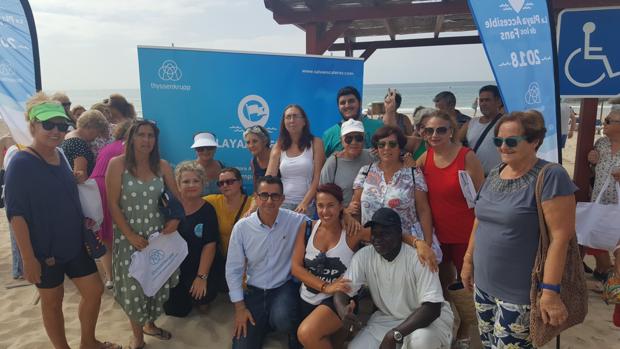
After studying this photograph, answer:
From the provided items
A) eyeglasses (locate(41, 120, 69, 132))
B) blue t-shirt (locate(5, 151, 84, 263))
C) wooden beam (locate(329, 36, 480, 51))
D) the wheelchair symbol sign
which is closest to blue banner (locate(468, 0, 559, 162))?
the wheelchair symbol sign

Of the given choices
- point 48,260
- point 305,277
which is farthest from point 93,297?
point 305,277

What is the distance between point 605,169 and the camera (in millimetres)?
3795

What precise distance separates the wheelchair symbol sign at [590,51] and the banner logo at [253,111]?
316 centimetres

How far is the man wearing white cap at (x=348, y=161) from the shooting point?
11.1ft

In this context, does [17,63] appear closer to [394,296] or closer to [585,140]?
[394,296]

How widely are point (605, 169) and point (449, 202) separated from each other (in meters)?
1.96

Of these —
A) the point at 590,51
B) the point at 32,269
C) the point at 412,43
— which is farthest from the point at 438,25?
the point at 32,269

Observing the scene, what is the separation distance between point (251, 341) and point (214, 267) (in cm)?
97

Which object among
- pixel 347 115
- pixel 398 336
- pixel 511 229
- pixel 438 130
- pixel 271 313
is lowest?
pixel 271 313

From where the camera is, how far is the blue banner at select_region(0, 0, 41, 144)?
4109 mm

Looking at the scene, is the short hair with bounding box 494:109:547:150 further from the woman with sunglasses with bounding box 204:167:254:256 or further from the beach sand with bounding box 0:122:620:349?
the woman with sunglasses with bounding box 204:167:254:256

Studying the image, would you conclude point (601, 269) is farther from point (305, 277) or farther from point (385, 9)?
point (385, 9)

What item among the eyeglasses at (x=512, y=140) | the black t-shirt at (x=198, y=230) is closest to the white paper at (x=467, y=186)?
the eyeglasses at (x=512, y=140)

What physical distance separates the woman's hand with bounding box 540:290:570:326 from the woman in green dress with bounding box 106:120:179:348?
8.74 feet
